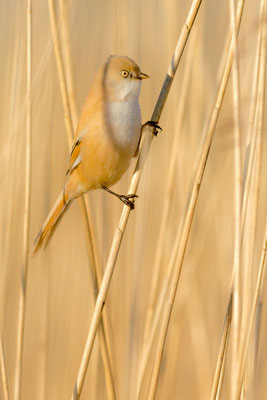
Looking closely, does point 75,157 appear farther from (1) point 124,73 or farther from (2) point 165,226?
(2) point 165,226

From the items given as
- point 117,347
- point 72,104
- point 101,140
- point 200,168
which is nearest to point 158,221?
point 117,347

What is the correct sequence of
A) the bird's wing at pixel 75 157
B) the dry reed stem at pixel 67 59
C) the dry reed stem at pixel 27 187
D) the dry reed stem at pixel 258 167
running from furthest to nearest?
the bird's wing at pixel 75 157 < the dry reed stem at pixel 67 59 < the dry reed stem at pixel 27 187 < the dry reed stem at pixel 258 167

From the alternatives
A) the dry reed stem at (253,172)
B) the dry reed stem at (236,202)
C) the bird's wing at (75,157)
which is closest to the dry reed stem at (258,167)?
the dry reed stem at (253,172)

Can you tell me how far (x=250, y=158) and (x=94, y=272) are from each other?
630 mm

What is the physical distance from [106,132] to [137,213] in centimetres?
34

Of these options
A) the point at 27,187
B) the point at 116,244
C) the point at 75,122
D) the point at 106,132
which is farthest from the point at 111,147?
the point at 116,244

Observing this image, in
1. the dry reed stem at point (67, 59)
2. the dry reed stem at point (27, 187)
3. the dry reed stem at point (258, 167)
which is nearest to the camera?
the dry reed stem at point (258, 167)

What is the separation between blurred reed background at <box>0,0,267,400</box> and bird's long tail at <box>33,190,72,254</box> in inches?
3.3

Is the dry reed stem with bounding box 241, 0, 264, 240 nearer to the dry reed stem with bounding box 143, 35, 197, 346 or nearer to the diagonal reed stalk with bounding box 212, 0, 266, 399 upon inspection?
the diagonal reed stalk with bounding box 212, 0, 266, 399

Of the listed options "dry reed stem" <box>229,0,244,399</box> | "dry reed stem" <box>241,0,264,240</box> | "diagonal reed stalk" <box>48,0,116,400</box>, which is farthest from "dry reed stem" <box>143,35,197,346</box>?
"dry reed stem" <box>229,0,244,399</box>

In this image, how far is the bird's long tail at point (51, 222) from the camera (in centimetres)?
191

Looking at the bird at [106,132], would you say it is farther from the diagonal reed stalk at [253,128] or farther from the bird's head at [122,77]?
the diagonal reed stalk at [253,128]

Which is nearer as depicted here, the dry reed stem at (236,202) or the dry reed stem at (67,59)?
the dry reed stem at (236,202)

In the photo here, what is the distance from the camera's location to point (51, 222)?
6.54 ft
